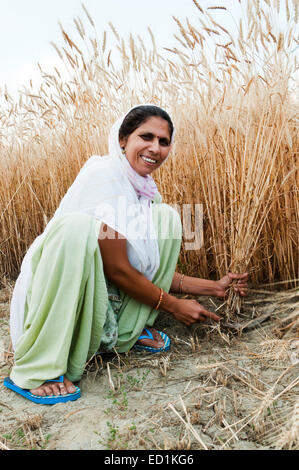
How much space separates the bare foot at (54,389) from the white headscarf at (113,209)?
0.23m

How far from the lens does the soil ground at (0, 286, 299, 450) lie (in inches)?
39.9

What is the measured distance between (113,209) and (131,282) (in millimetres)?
254

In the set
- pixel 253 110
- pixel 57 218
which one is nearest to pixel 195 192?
pixel 253 110

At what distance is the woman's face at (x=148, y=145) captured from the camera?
4.87ft

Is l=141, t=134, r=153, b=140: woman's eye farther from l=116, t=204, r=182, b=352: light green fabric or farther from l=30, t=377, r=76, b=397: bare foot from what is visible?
l=30, t=377, r=76, b=397: bare foot

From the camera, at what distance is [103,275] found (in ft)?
4.40

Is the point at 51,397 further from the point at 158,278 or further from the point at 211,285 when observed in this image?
the point at 211,285

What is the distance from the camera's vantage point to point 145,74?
6.79ft

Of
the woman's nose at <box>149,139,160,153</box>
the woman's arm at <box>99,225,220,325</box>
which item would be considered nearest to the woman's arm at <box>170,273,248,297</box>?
the woman's arm at <box>99,225,220,325</box>

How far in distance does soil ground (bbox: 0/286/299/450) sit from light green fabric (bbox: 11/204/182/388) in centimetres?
10

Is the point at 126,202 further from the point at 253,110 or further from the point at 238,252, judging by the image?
the point at 253,110

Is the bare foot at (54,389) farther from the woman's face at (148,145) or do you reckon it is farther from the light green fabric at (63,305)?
the woman's face at (148,145)

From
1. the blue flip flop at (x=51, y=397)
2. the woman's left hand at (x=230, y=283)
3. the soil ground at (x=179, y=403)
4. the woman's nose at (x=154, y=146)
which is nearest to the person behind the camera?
the soil ground at (x=179, y=403)
